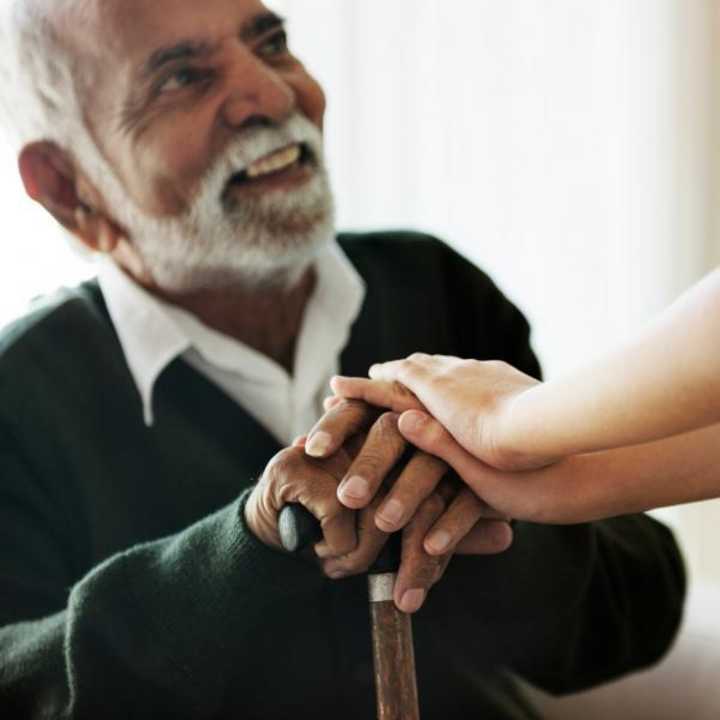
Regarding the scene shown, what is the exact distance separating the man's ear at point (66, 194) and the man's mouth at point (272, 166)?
6.2 inches

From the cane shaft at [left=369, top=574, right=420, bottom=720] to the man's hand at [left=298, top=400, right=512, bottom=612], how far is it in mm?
14

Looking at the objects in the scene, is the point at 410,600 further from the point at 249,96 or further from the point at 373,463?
the point at 249,96

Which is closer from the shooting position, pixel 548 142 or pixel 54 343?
pixel 54 343

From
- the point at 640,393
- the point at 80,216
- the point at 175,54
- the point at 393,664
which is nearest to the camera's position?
the point at 640,393

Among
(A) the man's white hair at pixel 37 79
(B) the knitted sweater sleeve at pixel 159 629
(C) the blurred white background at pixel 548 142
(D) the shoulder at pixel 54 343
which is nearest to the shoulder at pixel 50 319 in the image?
(D) the shoulder at pixel 54 343

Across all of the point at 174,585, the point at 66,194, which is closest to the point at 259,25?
the point at 66,194

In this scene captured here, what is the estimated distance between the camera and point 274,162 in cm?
132

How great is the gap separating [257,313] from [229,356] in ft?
0.24

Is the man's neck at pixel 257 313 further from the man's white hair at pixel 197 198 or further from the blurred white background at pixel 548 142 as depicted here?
the blurred white background at pixel 548 142

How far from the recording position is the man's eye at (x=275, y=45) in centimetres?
133

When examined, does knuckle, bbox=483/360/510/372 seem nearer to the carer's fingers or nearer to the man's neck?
the carer's fingers

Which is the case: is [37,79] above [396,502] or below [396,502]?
above

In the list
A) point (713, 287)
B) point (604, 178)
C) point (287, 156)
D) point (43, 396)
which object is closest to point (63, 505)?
point (43, 396)

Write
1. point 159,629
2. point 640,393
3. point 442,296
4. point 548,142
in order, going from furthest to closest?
1. point 548,142
2. point 442,296
3. point 159,629
4. point 640,393
